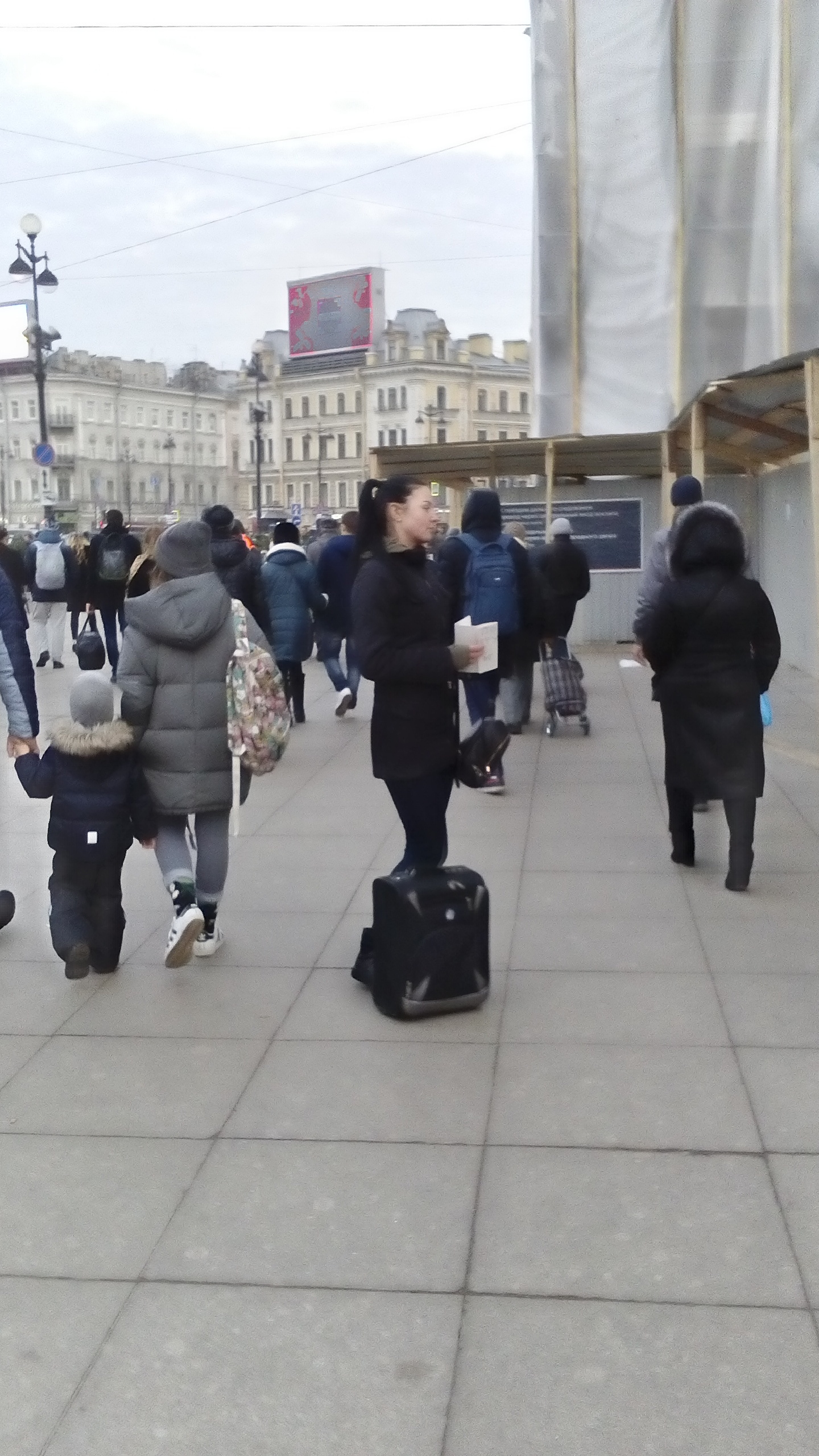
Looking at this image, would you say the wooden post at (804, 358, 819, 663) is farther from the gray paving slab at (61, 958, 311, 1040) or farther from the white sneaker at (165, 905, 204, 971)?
the white sneaker at (165, 905, 204, 971)

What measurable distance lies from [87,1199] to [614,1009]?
217cm

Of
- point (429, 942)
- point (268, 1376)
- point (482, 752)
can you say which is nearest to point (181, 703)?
point (482, 752)

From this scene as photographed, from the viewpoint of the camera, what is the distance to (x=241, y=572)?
12.2 metres

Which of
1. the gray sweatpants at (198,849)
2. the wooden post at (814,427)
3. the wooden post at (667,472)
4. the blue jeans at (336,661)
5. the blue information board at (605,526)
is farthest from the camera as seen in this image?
the blue information board at (605,526)

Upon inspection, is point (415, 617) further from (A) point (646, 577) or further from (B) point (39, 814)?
(B) point (39, 814)

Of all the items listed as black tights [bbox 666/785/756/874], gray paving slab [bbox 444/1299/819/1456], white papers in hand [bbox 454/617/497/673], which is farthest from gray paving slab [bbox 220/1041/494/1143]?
black tights [bbox 666/785/756/874]

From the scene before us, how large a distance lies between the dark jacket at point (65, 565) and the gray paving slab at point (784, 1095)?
45.5ft

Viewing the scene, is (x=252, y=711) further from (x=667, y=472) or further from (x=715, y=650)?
(x=667, y=472)

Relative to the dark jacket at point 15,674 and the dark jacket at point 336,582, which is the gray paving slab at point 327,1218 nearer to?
the dark jacket at point 15,674

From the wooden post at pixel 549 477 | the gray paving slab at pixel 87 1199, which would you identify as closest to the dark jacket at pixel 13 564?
the wooden post at pixel 549 477

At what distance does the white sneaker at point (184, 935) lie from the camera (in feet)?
19.7

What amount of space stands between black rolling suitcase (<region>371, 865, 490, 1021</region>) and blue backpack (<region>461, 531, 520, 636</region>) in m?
5.83

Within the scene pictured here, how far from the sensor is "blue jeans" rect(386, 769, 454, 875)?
5672mm

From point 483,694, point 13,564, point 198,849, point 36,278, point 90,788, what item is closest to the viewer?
point 90,788
